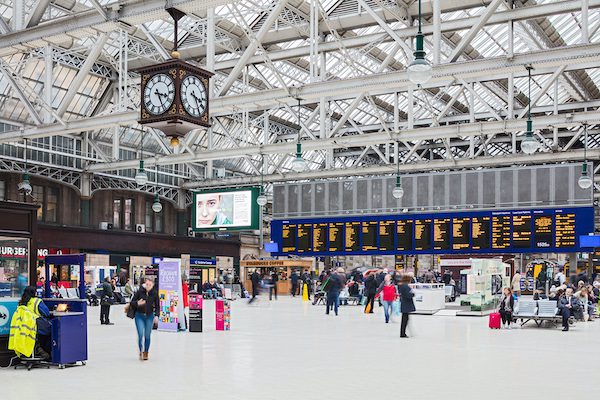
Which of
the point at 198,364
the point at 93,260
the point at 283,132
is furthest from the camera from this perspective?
the point at 283,132

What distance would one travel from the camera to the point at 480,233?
1217 inches

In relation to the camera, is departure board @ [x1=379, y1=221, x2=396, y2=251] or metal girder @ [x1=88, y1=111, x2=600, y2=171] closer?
metal girder @ [x1=88, y1=111, x2=600, y2=171]

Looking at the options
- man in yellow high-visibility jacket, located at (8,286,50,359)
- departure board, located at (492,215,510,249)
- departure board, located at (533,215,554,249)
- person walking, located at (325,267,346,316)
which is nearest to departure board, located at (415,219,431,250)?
departure board, located at (492,215,510,249)

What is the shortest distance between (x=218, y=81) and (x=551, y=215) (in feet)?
48.6

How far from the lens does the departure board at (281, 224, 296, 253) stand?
1399 inches

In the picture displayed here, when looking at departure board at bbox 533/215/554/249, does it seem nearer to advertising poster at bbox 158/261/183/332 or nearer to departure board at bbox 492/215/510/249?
departure board at bbox 492/215/510/249

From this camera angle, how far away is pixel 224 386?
31.3ft

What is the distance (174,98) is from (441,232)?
2158 cm

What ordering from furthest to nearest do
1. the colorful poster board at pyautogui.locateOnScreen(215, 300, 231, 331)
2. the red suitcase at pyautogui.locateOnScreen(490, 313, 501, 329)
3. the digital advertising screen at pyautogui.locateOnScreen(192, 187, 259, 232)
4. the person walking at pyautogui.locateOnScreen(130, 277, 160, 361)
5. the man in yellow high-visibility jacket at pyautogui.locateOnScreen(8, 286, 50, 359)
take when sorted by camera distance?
1. the digital advertising screen at pyautogui.locateOnScreen(192, 187, 259, 232)
2. the red suitcase at pyautogui.locateOnScreen(490, 313, 501, 329)
3. the colorful poster board at pyautogui.locateOnScreen(215, 300, 231, 331)
4. the person walking at pyautogui.locateOnScreen(130, 277, 160, 361)
5. the man in yellow high-visibility jacket at pyautogui.locateOnScreen(8, 286, 50, 359)

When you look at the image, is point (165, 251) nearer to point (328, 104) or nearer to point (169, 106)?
point (328, 104)

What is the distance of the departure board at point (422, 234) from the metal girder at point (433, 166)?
274cm

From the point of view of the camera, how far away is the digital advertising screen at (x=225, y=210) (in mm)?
36062

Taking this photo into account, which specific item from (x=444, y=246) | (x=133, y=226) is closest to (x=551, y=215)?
(x=444, y=246)

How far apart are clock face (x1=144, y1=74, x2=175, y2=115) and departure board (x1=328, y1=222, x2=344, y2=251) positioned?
22.6 metres
